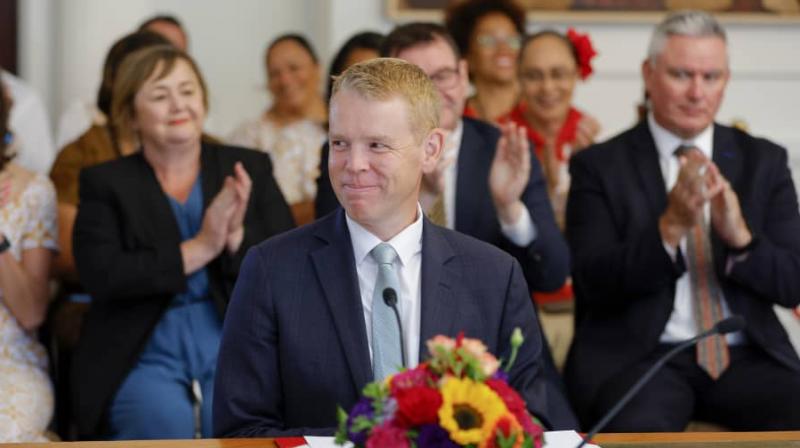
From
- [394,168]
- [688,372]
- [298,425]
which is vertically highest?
[394,168]

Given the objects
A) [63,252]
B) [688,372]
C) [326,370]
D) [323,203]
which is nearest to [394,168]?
[326,370]

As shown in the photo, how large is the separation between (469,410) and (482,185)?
6.02 ft

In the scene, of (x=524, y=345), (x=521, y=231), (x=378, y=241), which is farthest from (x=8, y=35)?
(x=524, y=345)

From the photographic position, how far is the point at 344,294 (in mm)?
2156

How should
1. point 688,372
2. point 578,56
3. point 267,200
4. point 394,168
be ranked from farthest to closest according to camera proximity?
point 578,56 < point 267,200 < point 688,372 < point 394,168

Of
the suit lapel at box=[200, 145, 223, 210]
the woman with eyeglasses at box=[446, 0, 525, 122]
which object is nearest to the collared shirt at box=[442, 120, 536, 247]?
the suit lapel at box=[200, 145, 223, 210]

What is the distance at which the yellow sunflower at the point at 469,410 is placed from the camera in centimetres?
146

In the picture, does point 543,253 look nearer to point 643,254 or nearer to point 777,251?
point 643,254

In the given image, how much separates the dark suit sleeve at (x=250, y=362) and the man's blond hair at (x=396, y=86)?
0.35m

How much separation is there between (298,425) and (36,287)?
131 centimetres

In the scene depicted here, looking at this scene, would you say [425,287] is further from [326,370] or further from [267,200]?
[267,200]

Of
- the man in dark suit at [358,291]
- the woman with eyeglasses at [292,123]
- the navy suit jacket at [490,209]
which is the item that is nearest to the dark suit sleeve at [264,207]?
the navy suit jacket at [490,209]

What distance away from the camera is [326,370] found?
7.04 ft

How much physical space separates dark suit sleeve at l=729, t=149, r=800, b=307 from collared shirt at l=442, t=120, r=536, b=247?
1.72 feet
